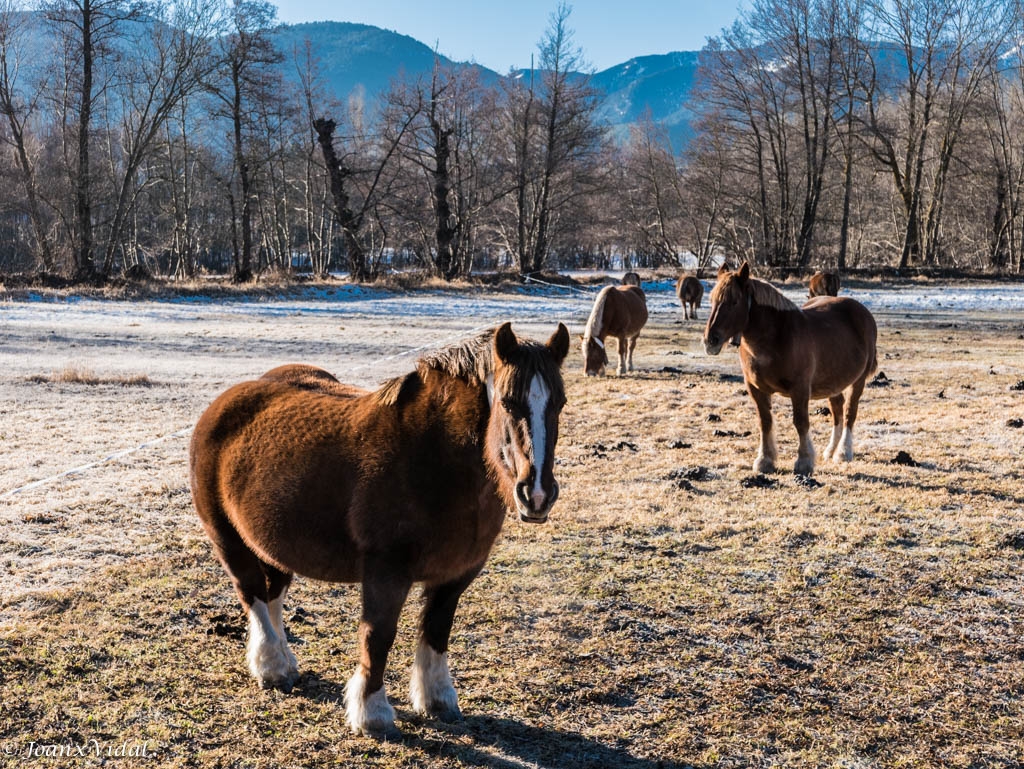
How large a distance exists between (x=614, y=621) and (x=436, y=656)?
1371mm

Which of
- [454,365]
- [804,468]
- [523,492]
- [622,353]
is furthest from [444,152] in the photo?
[523,492]

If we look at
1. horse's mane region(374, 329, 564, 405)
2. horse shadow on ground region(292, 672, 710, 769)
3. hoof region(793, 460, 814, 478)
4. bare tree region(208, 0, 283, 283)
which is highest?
bare tree region(208, 0, 283, 283)

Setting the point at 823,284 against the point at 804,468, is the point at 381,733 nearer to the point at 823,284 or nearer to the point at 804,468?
the point at 804,468

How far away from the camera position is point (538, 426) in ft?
9.57

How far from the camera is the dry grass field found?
339 cm

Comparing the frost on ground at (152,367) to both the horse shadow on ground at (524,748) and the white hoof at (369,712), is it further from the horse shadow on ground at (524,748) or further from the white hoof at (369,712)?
the horse shadow on ground at (524,748)

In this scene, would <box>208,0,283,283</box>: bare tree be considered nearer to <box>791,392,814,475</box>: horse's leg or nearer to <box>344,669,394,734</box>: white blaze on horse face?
<box>791,392,814,475</box>: horse's leg

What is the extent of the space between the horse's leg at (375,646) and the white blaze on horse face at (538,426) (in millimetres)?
772

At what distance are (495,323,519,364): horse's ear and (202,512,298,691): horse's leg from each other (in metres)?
1.64

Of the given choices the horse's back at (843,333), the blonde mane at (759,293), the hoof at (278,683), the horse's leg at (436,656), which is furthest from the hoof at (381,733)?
the horse's back at (843,333)

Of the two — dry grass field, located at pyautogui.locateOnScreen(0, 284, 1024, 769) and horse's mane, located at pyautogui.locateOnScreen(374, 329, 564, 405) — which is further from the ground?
horse's mane, located at pyautogui.locateOnScreen(374, 329, 564, 405)

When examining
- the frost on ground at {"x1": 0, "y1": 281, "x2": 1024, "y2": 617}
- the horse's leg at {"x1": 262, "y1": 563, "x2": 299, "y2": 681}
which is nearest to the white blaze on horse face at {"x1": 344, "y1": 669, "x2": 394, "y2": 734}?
the horse's leg at {"x1": 262, "y1": 563, "x2": 299, "y2": 681}

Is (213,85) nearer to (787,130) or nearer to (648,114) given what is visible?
(787,130)

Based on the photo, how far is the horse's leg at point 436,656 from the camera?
350cm
